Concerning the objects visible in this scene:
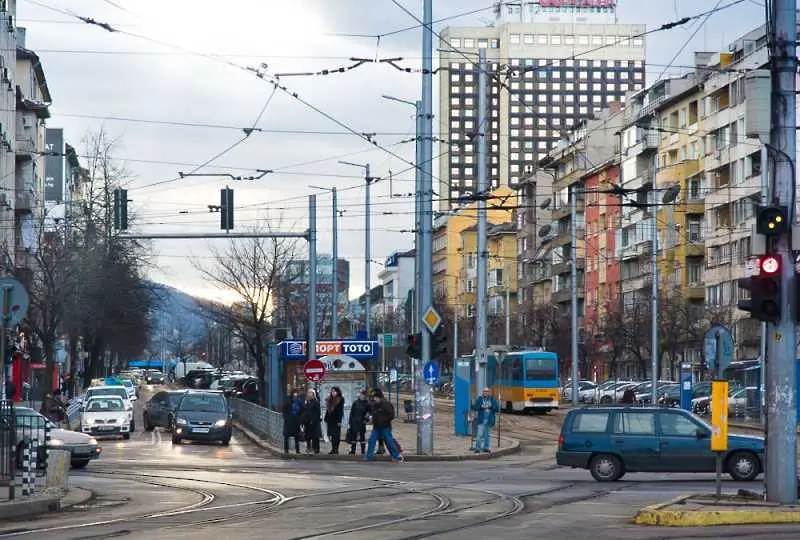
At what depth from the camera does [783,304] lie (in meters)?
20.0

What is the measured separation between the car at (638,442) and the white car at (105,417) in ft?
78.9

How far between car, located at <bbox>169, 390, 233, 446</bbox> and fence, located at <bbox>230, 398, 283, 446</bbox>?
4.30ft

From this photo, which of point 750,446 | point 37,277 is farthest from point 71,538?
point 37,277

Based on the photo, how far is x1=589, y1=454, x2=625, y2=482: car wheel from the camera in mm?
29844

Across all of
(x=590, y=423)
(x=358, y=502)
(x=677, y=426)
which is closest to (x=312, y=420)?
(x=590, y=423)

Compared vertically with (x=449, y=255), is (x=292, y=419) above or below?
below

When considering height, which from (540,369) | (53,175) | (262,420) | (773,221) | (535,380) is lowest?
(262,420)

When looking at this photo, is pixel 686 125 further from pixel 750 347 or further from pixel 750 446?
pixel 750 446

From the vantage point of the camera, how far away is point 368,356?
49562 mm

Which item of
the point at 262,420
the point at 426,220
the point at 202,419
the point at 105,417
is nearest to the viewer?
the point at 426,220

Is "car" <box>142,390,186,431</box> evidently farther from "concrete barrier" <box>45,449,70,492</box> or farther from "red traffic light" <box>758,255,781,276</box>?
A: "red traffic light" <box>758,255,781,276</box>

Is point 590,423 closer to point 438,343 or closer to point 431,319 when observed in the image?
point 431,319

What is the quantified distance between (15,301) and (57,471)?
446 cm

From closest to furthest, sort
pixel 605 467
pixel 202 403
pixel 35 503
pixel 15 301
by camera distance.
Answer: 1. pixel 15 301
2. pixel 35 503
3. pixel 605 467
4. pixel 202 403
